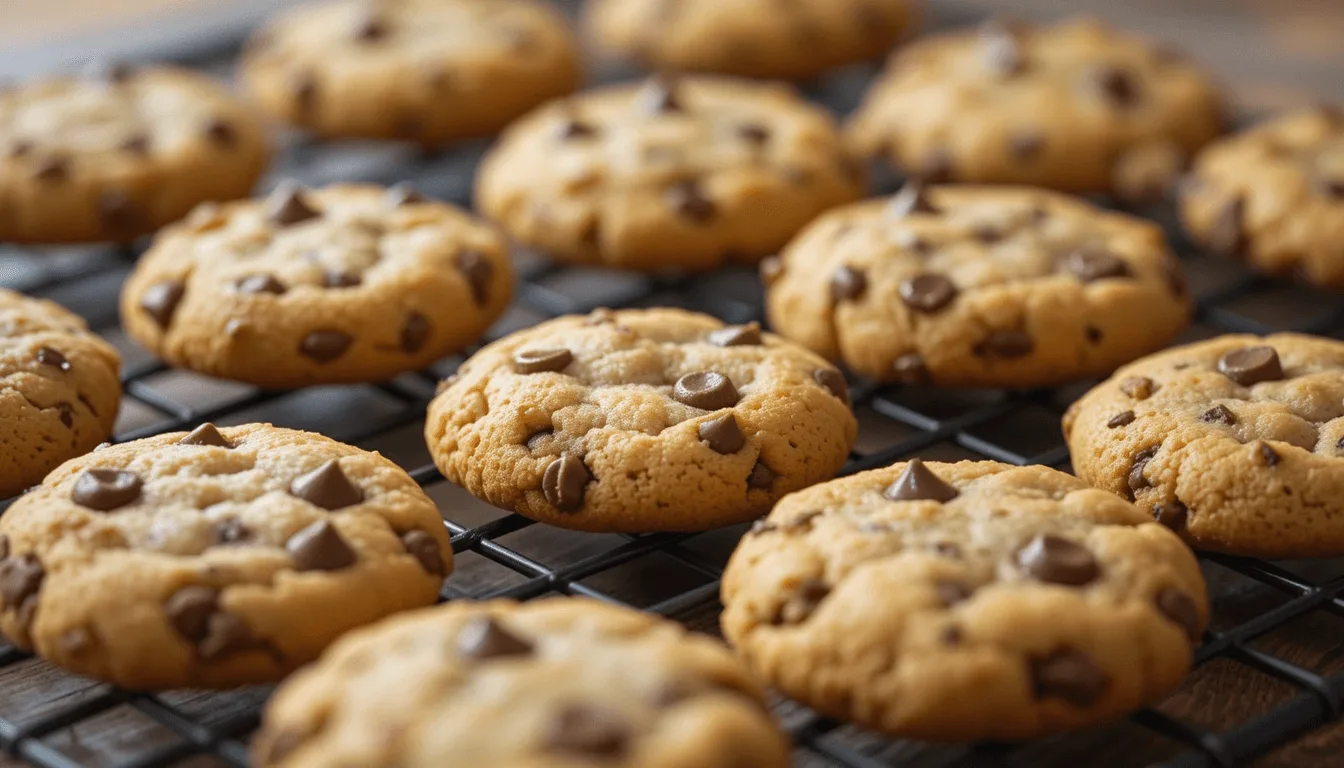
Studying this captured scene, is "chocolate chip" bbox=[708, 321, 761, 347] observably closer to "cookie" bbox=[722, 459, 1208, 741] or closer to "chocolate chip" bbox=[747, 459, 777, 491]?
"chocolate chip" bbox=[747, 459, 777, 491]

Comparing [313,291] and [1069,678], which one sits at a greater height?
[313,291]

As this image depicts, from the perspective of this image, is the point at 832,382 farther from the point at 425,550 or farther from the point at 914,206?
the point at 425,550

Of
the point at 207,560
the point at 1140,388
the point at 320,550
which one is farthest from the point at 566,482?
the point at 1140,388

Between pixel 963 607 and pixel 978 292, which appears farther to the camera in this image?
pixel 978 292

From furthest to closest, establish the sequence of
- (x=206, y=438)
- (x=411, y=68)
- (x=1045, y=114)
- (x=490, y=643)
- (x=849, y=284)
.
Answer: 1. (x=411, y=68)
2. (x=1045, y=114)
3. (x=849, y=284)
4. (x=206, y=438)
5. (x=490, y=643)

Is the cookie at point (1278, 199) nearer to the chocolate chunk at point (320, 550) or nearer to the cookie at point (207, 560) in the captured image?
the cookie at point (207, 560)

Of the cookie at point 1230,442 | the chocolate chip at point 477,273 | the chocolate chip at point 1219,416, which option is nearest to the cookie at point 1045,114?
the cookie at point 1230,442
